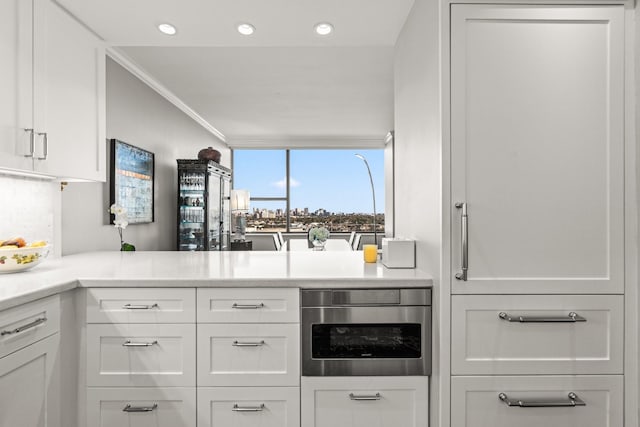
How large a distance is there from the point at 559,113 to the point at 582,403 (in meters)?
1.15

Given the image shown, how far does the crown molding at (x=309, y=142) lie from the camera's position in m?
8.11

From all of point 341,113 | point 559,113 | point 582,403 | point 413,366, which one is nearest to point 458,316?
point 413,366

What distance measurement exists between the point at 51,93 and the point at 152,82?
8.34ft

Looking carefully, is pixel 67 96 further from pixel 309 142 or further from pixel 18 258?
pixel 309 142

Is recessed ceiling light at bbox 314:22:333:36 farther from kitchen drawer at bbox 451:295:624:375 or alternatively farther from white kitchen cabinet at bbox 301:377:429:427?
white kitchen cabinet at bbox 301:377:429:427

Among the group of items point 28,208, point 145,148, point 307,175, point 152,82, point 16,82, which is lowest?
point 28,208

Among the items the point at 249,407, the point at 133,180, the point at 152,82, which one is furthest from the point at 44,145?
the point at 152,82

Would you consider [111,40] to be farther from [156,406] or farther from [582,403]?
[582,403]

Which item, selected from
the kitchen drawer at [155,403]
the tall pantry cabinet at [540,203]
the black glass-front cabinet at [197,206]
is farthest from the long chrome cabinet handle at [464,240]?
the black glass-front cabinet at [197,206]

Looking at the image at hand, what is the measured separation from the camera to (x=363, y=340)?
1763 millimetres

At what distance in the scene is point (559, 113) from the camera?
5.29 ft

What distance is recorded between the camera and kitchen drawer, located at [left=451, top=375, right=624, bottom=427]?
64.1 inches

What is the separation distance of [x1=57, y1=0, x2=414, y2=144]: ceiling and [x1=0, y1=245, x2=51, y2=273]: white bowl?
1.22 meters

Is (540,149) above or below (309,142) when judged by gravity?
below
